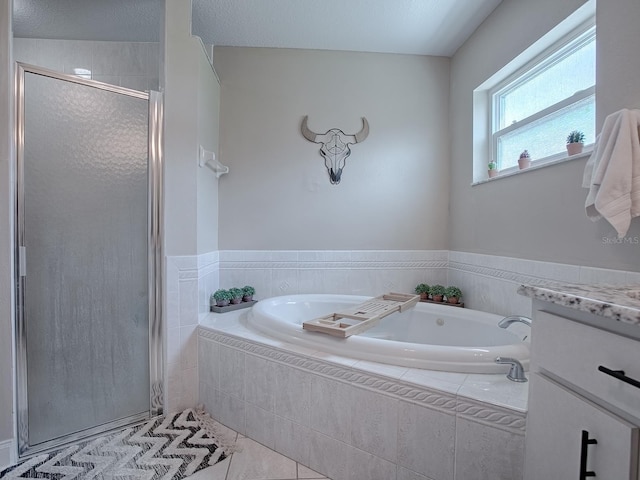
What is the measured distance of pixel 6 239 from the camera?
152 cm

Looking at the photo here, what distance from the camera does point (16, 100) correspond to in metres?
1.54

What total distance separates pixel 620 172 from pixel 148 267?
2.26 metres

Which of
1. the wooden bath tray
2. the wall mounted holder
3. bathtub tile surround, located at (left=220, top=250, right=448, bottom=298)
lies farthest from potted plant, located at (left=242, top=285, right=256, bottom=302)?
the wall mounted holder

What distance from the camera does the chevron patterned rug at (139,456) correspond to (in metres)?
1.47

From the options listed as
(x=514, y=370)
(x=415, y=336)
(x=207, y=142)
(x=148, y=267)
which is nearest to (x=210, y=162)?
(x=207, y=142)

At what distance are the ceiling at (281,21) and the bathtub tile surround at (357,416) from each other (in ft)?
6.80

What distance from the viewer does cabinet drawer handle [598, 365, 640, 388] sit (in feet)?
1.87

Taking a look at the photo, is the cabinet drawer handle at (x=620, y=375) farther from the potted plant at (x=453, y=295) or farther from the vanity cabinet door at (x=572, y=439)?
the potted plant at (x=453, y=295)

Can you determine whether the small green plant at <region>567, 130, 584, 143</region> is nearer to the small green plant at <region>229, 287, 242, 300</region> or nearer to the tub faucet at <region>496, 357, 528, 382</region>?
the tub faucet at <region>496, 357, 528, 382</region>

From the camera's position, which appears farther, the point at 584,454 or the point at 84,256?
the point at 84,256

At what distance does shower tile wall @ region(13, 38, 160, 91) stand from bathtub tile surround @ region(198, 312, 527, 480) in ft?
6.51

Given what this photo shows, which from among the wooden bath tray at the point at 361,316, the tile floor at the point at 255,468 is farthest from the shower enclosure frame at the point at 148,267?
the wooden bath tray at the point at 361,316

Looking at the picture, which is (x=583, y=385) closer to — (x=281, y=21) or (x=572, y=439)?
(x=572, y=439)

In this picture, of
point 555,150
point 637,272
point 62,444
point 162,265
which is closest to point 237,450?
point 62,444
